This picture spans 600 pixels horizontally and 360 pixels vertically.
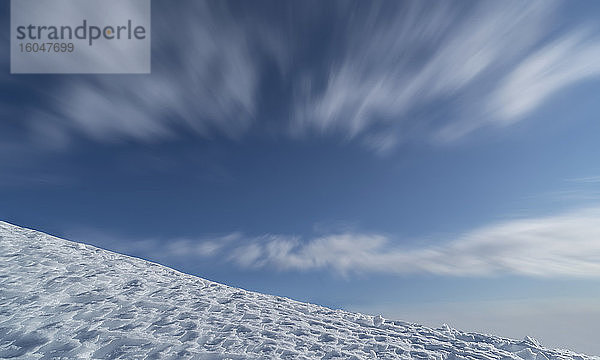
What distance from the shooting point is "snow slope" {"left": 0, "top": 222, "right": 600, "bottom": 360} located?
980 centimetres

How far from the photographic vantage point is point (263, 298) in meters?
15.9

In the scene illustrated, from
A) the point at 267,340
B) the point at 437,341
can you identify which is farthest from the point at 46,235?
the point at 437,341

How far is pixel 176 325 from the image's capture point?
37.6ft

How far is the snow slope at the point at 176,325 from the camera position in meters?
9.80

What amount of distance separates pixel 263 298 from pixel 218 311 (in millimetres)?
3160

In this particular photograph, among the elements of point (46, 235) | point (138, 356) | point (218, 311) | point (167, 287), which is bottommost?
point (138, 356)

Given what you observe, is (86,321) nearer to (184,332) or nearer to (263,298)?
(184,332)

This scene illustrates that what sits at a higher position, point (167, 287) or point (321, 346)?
point (167, 287)

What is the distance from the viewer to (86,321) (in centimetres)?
1112

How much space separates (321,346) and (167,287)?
813cm

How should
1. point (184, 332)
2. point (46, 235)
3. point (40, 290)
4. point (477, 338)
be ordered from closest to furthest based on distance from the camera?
A: 1. point (184, 332)
2. point (477, 338)
3. point (40, 290)
4. point (46, 235)

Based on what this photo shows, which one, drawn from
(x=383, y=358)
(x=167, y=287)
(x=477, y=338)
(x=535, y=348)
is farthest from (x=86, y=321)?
(x=535, y=348)

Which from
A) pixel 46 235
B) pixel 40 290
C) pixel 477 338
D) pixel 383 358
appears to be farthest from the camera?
pixel 46 235

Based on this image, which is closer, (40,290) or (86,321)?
(86,321)
